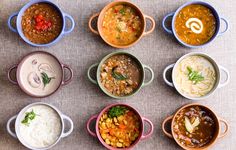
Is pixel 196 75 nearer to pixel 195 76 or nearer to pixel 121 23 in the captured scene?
pixel 195 76

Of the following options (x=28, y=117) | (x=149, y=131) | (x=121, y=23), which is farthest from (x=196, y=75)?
(x=28, y=117)

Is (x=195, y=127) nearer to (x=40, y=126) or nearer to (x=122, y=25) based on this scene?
(x=122, y=25)

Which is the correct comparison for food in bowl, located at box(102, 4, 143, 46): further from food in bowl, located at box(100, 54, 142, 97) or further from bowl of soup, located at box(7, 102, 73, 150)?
bowl of soup, located at box(7, 102, 73, 150)

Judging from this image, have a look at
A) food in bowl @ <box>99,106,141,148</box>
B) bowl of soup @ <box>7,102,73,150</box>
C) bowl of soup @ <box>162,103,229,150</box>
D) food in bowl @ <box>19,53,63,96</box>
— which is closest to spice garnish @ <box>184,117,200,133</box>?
bowl of soup @ <box>162,103,229,150</box>

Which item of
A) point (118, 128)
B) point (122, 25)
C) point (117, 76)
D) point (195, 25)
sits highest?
point (195, 25)

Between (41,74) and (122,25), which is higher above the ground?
(122,25)

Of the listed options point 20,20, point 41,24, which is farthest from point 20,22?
point 41,24

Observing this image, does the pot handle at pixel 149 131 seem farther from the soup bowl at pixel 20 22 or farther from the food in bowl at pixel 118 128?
the soup bowl at pixel 20 22

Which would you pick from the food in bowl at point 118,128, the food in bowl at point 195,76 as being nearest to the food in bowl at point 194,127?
the food in bowl at point 195,76
